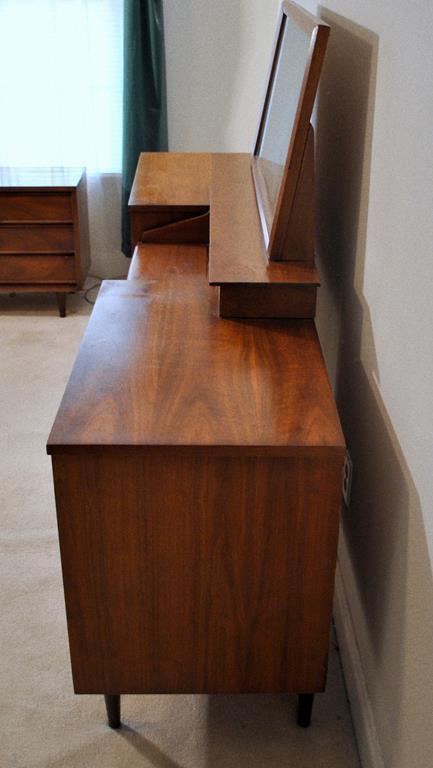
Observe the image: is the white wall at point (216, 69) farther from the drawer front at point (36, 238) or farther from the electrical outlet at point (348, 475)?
the electrical outlet at point (348, 475)

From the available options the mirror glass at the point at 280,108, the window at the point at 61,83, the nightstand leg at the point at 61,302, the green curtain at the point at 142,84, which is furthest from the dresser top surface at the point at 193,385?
the window at the point at 61,83

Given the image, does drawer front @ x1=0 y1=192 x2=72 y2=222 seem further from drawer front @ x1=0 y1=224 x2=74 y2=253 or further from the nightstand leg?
the nightstand leg

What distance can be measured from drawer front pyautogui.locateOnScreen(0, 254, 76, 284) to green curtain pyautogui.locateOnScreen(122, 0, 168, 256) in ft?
1.53

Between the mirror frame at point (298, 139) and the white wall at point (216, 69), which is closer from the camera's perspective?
the mirror frame at point (298, 139)

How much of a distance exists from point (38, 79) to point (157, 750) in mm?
2781

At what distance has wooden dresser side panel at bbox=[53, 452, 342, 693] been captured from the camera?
1.28 m

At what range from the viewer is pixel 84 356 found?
4.86ft

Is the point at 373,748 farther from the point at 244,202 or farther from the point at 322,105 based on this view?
the point at 322,105

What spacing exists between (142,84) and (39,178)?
1.86 ft

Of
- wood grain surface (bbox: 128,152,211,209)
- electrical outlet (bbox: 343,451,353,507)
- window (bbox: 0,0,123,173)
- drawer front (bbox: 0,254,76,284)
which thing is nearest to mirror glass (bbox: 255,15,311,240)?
wood grain surface (bbox: 128,152,211,209)

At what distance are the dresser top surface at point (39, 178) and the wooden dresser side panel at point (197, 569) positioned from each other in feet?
6.84

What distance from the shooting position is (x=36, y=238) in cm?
322

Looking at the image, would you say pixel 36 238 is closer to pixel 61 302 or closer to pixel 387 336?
pixel 61 302

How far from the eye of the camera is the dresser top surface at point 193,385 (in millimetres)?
1254
